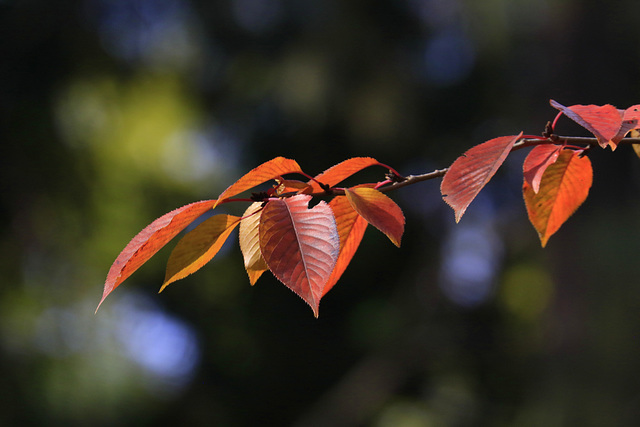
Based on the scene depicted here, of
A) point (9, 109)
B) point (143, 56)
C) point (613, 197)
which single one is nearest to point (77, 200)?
point (9, 109)

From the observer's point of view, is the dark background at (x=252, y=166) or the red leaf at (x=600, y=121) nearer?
the red leaf at (x=600, y=121)

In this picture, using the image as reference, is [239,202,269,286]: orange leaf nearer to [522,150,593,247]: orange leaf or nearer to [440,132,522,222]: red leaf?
[440,132,522,222]: red leaf

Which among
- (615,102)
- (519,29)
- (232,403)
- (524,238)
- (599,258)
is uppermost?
(519,29)

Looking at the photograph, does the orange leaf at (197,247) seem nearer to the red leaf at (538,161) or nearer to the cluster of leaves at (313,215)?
the cluster of leaves at (313,215)

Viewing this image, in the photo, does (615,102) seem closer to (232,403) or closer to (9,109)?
(232,403)

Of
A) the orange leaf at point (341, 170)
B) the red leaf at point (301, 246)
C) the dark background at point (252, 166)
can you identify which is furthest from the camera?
the dark background at point (252, 166)

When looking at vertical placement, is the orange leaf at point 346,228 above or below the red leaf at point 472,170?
below

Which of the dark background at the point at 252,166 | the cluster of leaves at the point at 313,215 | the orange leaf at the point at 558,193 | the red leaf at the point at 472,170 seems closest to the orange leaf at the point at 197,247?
the cluster of leaves at the point at 313,215
